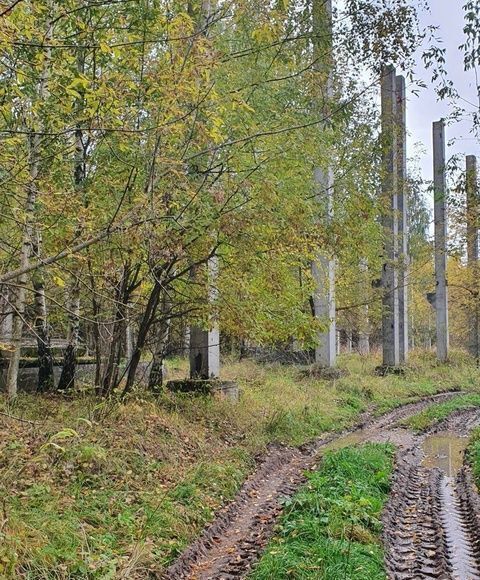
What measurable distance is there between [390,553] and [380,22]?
23.2 feet

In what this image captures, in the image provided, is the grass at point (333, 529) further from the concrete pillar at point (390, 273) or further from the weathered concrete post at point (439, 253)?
the weathered concrete post at point (439, 253)

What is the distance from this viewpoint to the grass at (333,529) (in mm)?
4141

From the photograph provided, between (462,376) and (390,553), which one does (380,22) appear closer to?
(390,553)

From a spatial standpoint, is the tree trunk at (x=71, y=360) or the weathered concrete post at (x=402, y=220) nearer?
the tree trunk at (x=71, y=360)

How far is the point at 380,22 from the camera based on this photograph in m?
7.95

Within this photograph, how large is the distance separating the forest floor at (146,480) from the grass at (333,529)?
0.86ft

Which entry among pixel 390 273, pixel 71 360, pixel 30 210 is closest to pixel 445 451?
pixel 71 360

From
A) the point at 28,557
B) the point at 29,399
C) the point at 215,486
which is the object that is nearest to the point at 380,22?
the point at 215,486

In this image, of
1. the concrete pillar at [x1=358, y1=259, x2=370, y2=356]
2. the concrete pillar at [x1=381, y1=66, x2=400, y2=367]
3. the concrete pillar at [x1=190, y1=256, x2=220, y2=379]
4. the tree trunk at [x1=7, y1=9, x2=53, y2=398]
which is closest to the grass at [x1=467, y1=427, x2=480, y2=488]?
the concrete pillar at [x1=190, y1=256, x2=220, y2=379]

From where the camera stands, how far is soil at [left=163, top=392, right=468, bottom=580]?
4.48 meters

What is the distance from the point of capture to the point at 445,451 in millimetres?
9492

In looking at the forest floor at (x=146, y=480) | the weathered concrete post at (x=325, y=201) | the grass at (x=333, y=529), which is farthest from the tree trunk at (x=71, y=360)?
the grass at (x=333, y=529)

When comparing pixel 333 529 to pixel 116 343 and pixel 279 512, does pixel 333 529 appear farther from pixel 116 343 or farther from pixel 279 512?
pixel 116 343

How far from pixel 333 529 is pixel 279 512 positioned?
38.3 inches
